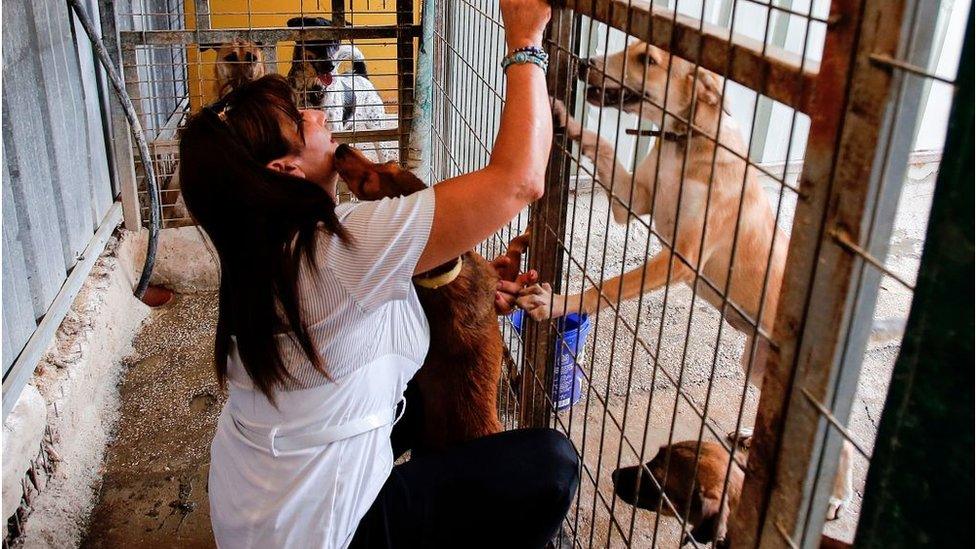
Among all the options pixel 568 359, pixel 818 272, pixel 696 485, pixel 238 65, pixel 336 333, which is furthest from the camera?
pixel 238 65

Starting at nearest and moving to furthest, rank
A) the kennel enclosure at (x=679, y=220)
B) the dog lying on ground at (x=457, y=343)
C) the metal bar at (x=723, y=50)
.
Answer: the kennel enclosure at (x=679, y=220)
the metal bar at (x=723, y=50)
the dog lying on ground at (x=457, y=343)

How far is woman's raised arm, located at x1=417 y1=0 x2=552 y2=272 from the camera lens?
63.4 inches

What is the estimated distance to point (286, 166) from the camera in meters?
1.84

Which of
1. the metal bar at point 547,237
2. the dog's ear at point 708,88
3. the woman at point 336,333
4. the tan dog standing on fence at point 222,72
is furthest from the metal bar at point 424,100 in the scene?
the woman at point 336,333

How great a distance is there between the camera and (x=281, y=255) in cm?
169

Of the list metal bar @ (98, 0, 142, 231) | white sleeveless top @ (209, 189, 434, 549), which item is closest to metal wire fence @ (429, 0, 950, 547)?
white sleeveless top @ (209, 189, 434, 549)

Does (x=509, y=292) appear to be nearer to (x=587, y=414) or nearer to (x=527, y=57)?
(x=587, y=414)

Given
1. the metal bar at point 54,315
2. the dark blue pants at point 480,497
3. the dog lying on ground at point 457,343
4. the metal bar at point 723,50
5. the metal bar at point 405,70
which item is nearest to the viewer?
the metal bar at point 723,50

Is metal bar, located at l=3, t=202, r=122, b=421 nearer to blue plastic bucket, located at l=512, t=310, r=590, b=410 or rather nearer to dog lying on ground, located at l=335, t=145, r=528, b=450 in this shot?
dog lying on ground, located at l=335, t=145, r=528, b=450

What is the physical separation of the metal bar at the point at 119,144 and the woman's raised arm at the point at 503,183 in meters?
3.27

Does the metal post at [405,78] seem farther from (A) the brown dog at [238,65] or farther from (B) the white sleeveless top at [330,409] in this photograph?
(B) the white sleeveless top at [330,409]

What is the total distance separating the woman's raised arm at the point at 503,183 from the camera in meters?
1.61

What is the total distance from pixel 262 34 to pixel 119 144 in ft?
3.28

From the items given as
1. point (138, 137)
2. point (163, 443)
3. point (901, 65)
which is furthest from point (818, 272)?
point (138, 137)
